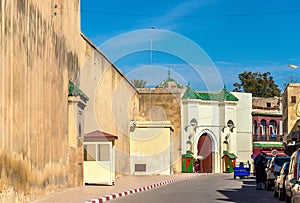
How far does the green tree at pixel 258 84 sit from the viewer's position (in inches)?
4213

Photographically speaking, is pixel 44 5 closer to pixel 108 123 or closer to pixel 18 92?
pixel 18 92

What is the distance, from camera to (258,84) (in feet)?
352

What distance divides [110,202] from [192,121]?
5402 cm

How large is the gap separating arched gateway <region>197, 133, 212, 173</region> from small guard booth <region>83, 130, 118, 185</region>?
4690 centimetres

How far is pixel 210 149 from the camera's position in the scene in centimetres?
7681

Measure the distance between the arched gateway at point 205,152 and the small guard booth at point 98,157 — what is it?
46901mm

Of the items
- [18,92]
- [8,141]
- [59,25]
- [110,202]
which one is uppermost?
[59,25]

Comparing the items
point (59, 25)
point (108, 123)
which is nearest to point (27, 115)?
point (59, 25)

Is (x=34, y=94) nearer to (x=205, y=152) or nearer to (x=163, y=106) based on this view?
(x=163, y=106)

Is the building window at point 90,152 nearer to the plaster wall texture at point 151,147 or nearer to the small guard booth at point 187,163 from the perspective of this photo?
the plaster wall texture at point 151,147

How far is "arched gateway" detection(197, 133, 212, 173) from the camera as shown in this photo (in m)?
76.8

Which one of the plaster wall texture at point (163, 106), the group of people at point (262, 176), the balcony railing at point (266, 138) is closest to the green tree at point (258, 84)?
the balcony railing at point (266, 138)

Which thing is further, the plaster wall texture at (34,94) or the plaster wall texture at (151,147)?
the plaster wall texture at (151,147)

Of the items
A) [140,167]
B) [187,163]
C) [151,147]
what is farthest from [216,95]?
[140,167]
